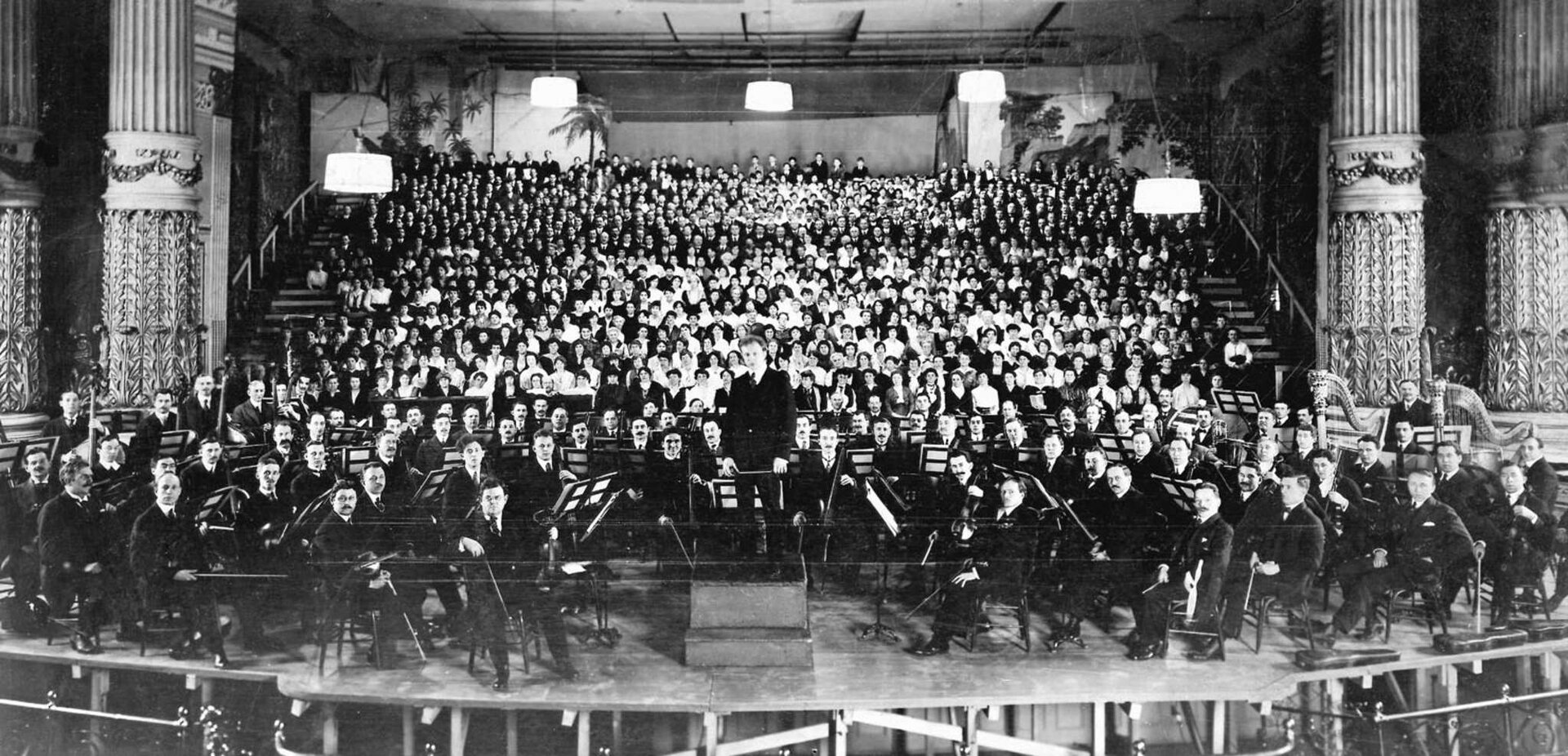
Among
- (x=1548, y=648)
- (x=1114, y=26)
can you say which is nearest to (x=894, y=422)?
(x=1548, y=648)

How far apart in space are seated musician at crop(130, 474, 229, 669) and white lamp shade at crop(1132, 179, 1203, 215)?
7794 mm

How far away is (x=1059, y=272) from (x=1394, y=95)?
12.0ft

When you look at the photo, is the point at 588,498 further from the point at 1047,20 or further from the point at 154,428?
the point at 1047,20

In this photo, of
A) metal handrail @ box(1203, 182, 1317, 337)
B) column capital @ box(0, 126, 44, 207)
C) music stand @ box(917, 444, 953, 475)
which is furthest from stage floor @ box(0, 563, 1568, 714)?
metal handrail @ box(1203, 182, 1317, 337)

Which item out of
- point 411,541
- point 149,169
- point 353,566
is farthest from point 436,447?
point 149,169

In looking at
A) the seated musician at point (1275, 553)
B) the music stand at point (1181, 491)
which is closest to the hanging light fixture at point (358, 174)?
the music stand at point (1181, 491)

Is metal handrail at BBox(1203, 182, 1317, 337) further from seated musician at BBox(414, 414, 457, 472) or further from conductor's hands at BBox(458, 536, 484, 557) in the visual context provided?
conductor's hands at BBox(458, 536, 484, 557)

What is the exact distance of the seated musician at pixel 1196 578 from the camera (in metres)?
5.53

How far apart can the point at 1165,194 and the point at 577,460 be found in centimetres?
601

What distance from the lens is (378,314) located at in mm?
10156

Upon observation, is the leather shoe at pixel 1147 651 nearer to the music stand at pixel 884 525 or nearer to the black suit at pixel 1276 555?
the black suit at pixel 1276 555

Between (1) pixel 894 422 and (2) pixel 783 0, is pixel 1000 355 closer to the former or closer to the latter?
(1) pixel 894 422

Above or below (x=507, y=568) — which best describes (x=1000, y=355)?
above

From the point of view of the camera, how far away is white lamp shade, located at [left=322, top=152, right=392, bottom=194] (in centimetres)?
979
